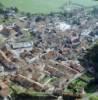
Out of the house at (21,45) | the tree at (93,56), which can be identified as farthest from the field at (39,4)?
the tree at (93,56)

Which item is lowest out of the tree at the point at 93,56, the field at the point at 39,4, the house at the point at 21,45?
the tree at the point at 93,56

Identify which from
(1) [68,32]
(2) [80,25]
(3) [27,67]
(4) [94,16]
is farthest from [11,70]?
(4) [94,16]

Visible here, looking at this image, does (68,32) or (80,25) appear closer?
(68,32)

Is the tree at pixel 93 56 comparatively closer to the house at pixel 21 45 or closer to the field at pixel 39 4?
the house at pixel 21 45

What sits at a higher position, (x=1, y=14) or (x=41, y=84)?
(x=1, y=14)

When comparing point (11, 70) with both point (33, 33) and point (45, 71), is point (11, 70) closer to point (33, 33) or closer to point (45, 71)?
point (45, 71)

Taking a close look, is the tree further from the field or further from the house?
the field

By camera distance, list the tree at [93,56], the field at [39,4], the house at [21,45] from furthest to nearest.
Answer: the field at [39,4] < the house at [21,45] < the tree at [93,56]

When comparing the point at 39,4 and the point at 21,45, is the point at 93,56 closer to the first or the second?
the point at 21,45
